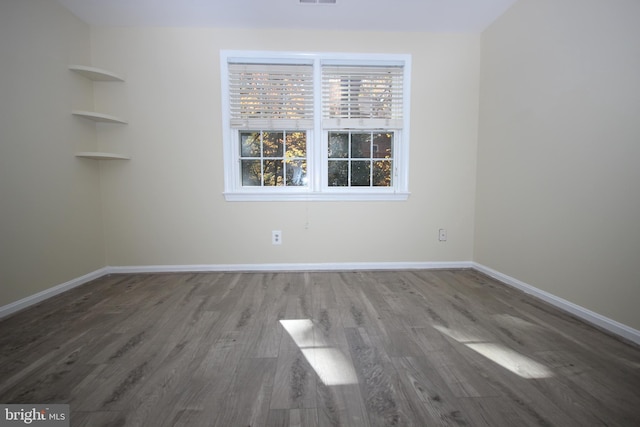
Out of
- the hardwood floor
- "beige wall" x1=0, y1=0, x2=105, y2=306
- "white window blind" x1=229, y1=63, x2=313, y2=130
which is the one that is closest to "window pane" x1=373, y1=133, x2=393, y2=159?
"white window blind" x1=229, y1=63, x2=313, y2=130

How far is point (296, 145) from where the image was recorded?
3006mm

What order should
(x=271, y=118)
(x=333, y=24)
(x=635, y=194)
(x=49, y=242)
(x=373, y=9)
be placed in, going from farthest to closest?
1. (x=271, y=118)
2. (x=333, y=24)
3. (x=373, y=9)
4. (x=49, y=242)
5. (x=635, y=194)

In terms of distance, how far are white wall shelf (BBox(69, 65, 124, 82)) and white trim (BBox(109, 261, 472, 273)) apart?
72.9 inches

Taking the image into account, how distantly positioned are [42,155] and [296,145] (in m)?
2.11

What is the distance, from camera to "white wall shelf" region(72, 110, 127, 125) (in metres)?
2.47

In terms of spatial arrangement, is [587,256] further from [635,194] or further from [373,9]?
[373,9]

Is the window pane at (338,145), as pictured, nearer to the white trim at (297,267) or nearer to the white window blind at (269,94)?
the white window blind at (269,94)

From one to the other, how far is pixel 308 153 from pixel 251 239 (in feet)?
3.59

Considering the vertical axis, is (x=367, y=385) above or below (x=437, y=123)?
below

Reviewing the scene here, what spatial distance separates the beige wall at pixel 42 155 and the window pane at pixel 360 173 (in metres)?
2.60

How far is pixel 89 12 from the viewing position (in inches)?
99.2

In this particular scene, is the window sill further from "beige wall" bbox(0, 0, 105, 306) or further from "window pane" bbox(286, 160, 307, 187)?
"beige wall" bbox(0, 0, 105, 306)

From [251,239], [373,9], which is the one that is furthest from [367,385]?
[373,9]

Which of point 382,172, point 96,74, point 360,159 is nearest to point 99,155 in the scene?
point 96,74
